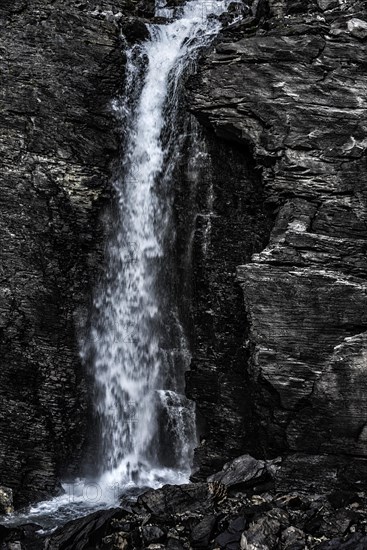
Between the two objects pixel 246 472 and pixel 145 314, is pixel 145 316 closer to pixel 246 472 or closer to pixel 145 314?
pixel 145 314

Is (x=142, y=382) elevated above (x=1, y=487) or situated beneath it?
elevated above

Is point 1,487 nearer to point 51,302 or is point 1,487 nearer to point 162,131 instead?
point 51,302

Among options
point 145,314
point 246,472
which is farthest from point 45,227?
point 246,472

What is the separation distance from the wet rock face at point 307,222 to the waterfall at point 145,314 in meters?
2.36

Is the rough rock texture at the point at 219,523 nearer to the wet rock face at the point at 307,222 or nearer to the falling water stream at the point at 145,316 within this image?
the wet rock face at the point at 307,222

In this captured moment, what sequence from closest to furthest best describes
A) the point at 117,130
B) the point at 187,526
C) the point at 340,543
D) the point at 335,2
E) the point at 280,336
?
the point at 340,543
the point at 187,526
the point at 280,336
the point at 335,2
the point at 117,130

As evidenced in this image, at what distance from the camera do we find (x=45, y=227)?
18.3 metres

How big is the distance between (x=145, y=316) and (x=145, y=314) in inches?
2.3

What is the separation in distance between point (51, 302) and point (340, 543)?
9.66 m

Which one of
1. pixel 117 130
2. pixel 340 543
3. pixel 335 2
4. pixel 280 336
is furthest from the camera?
pixel 117 130

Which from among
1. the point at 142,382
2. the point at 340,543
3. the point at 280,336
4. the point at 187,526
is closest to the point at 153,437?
the point at 142,382

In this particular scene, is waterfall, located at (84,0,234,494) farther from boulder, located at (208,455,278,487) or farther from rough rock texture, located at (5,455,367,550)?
rough rock texture, located at (5,455,367,550)

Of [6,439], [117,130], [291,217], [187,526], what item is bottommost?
[187,526]

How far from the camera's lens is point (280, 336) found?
16.4 meters
